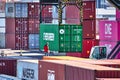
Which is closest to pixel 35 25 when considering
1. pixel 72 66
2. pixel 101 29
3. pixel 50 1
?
pixel 50 1

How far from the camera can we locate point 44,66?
2542cm

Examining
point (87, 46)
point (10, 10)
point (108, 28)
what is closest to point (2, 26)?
point (10, 10)

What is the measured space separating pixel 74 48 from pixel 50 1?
5.27 m

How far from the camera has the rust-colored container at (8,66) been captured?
34.5m

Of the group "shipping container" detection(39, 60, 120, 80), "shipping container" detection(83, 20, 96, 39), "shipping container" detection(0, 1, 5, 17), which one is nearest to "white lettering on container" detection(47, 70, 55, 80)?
"shipping container" detection(39, 60, 120, 80)

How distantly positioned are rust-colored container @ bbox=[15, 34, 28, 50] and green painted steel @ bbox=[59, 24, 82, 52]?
1664cm

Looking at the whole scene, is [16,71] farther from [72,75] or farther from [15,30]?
[15,30]

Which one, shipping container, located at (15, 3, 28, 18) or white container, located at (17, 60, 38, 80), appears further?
shipping container, located at (15, 3, 28, 18)

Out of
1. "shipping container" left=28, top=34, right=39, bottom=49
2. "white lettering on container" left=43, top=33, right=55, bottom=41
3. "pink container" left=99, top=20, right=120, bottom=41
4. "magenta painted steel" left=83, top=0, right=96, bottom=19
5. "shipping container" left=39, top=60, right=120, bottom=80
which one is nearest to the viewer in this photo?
"shipping container" left=39, top=60, right=120, bottom=80

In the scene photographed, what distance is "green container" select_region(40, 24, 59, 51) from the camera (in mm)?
39616

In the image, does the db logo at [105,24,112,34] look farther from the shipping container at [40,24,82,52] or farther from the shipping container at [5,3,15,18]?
the shipping container at [5,3,15,18]

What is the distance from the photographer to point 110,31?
3512cm

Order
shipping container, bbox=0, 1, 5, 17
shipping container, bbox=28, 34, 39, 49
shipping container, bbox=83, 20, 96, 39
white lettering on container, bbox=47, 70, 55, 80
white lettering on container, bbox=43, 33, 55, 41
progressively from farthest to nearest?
1. shipping container, bbox=0, 1, 5, 17
2. shipping container, bbox=28, 34, 39, 49
3. shipping container, bbox=83, 20, 96, 39
4. white lettering on container, bbox=43, 33, 55, 41
5. white lettering on container, bbox=47, 70, 55, 80

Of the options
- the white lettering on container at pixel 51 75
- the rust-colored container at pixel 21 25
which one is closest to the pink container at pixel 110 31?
the white lettering on container at pixel 51 75
